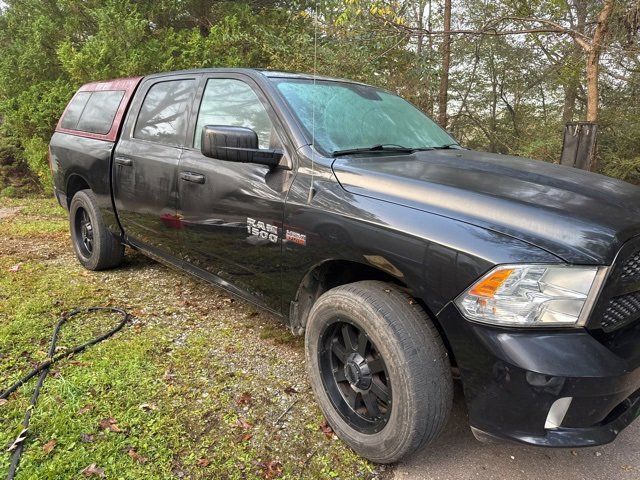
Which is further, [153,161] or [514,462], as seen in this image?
[153,161]

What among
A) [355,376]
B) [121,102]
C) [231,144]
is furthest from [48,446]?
[121,102]

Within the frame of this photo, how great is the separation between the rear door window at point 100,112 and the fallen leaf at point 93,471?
2943mm

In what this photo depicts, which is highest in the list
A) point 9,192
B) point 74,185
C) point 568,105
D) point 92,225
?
point 568,105

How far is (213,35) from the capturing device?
805cm

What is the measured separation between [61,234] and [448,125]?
7610 mm

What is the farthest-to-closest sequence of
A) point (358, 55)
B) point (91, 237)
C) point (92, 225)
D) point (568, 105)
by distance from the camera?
point (568, 105), point (358, 55), point (91, 237), point (92, 225)

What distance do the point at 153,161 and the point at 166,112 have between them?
0.41 metres

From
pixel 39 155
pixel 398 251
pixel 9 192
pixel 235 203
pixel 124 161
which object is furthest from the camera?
pixel 9 192

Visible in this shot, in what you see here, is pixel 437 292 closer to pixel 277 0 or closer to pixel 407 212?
pixel 407 212

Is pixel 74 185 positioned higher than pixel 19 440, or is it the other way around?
pixel 74 185

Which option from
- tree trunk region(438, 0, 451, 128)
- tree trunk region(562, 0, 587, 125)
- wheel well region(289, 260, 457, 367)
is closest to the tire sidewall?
wheel well region(289, 260, 457, 367)

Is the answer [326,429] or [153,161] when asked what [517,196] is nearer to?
[326,429]

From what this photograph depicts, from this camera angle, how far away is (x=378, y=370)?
221 centimetres

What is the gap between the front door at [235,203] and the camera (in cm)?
267
